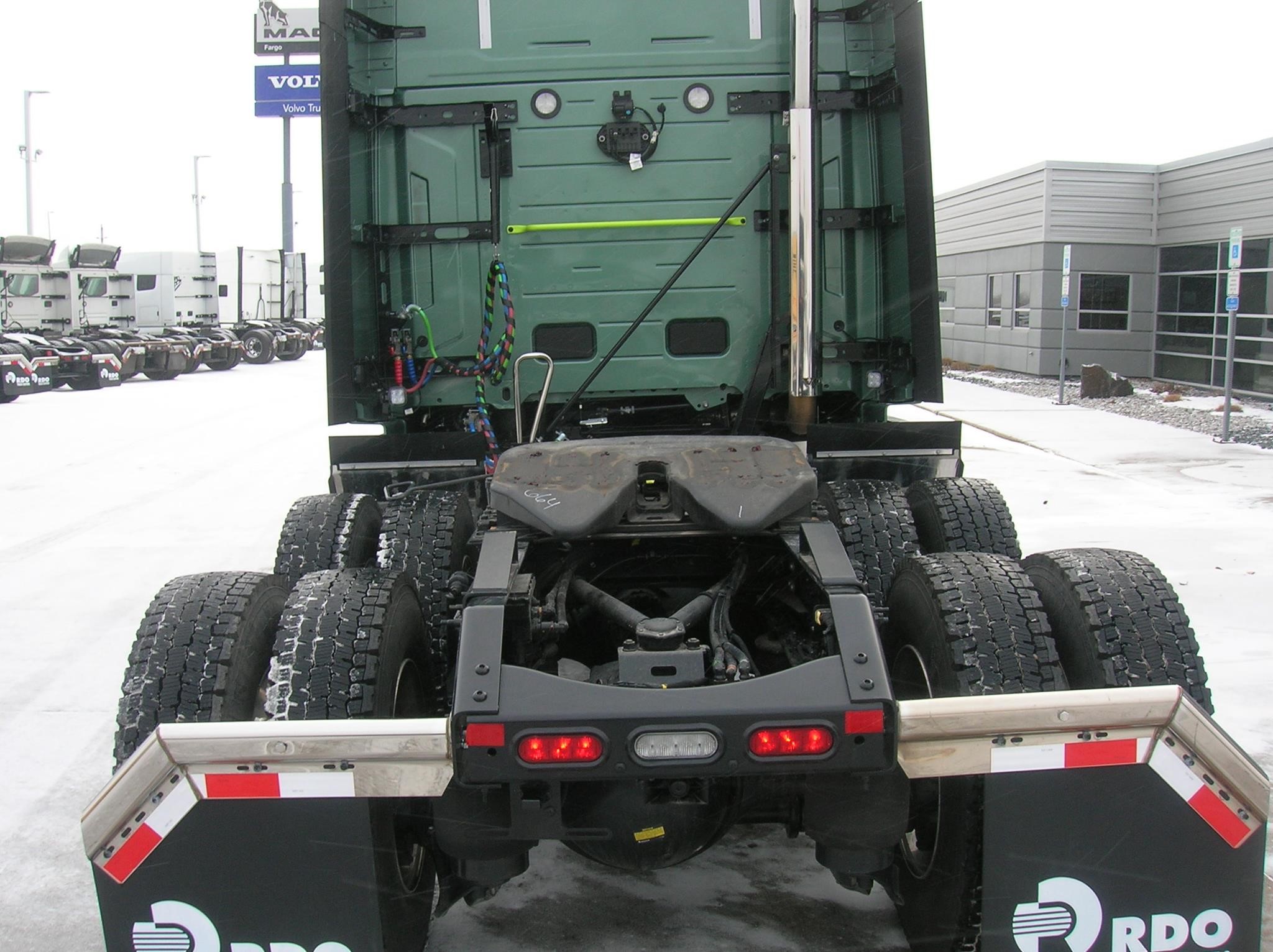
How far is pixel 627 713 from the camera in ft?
8.01

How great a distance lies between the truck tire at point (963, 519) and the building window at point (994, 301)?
22.6m

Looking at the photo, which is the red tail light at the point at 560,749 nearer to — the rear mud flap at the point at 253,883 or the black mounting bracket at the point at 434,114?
the rear mud flap at the point at 253,883

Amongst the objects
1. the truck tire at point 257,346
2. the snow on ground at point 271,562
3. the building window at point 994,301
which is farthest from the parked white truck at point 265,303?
the building window at point 994,301

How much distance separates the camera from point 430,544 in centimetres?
432

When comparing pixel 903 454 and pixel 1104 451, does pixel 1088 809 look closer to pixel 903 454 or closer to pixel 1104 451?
pixel 903 454

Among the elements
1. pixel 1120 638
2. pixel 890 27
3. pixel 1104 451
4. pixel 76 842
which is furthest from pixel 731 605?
pixel 1104 451

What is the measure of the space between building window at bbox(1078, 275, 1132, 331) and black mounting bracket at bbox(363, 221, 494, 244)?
805 inches

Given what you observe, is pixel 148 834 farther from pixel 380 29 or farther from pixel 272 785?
pixel 380 29

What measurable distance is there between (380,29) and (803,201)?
190 cm

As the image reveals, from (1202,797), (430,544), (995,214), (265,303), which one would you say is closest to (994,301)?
(995,214)

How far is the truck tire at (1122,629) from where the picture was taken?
9.51 ft

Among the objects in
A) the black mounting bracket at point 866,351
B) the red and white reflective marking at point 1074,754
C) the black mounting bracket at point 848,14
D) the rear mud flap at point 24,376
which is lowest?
the red and white reflective marking at point 1074,754

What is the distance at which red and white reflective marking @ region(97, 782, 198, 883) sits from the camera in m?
2.44

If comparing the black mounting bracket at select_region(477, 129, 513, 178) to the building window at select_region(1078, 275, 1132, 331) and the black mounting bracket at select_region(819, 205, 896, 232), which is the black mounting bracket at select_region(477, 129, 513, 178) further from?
the building window at select_region(1078, 275, 1132, 331)
